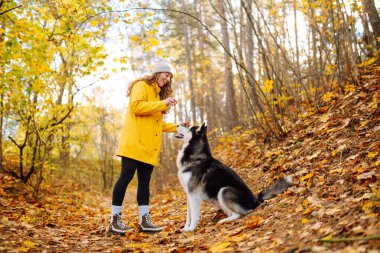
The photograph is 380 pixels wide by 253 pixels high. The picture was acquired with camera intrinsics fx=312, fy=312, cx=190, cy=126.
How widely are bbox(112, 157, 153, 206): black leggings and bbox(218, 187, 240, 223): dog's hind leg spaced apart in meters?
1.10

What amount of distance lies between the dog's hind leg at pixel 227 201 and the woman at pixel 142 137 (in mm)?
1012

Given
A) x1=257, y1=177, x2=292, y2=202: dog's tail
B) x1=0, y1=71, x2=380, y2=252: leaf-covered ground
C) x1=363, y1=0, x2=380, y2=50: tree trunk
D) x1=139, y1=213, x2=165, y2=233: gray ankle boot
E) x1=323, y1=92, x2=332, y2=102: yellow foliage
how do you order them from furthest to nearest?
x1=363, y1=0, x2=380, y2=50: tree trunk
x1=323, y1=92, x2=332, y2=102: yellow foliage
x1=139, y1=213, x2=165, y2=233: gray ankle boot
x1=257, y1=177, x2=292, y2=202: dog's tail
x1=0, y1=71, x2=380, y2=252: leaf-covered ground

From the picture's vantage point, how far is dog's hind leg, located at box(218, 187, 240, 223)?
4121mm

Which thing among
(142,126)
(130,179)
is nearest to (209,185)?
(130,179)

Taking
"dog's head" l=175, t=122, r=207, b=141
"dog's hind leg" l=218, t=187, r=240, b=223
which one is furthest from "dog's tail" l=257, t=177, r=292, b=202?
"dog's head" l=175, t=122, r=207, b=141

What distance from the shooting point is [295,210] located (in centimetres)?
343

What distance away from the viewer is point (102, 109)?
42.8ft

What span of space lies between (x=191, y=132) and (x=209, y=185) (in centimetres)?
82

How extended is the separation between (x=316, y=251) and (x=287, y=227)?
85 cm

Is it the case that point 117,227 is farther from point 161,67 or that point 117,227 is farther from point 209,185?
point 161,67

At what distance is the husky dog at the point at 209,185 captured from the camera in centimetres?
416

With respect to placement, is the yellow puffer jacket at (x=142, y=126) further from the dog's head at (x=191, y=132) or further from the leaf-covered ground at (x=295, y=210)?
the leaf-covered ground at (x=295, y=210)

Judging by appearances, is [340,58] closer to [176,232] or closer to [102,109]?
[176,232]

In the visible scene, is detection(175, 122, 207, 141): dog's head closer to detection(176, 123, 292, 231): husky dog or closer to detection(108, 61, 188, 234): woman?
detection(176, 123, 292, 231): husky dog
